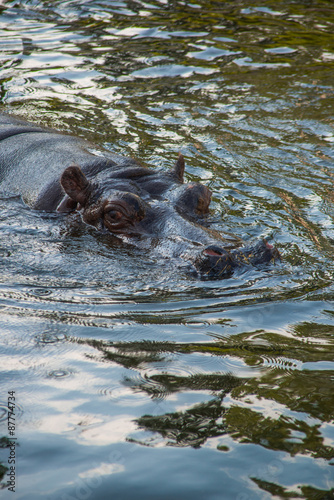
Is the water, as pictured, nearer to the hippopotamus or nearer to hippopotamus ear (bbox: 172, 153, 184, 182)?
the hippopotamus

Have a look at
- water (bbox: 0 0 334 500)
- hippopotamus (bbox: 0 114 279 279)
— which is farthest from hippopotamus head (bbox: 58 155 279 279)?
water (bbox: 0 0 334 500)

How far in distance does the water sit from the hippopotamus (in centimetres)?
16

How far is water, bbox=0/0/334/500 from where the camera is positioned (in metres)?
2.66

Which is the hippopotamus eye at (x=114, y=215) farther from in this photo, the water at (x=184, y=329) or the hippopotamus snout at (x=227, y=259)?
the hippopotamus snout at (x=227, y=259)

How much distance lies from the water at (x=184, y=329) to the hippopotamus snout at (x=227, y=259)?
0.09m

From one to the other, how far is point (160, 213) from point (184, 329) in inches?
70.0

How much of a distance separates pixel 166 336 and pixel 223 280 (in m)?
0.89

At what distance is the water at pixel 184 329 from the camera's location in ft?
8.74

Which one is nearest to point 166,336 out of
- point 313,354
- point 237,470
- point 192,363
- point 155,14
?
point 192,363

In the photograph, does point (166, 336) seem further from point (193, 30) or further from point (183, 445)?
point (193, 30)

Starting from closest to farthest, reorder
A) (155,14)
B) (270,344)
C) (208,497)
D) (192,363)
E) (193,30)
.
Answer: (208,497) < (192,363) < (270,344) < (193,30) < (155,14)

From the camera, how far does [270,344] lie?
372 centimetres

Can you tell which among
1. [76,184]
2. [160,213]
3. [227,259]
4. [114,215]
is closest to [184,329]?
[227,259]

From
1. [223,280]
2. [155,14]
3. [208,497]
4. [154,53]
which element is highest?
[155,14]
